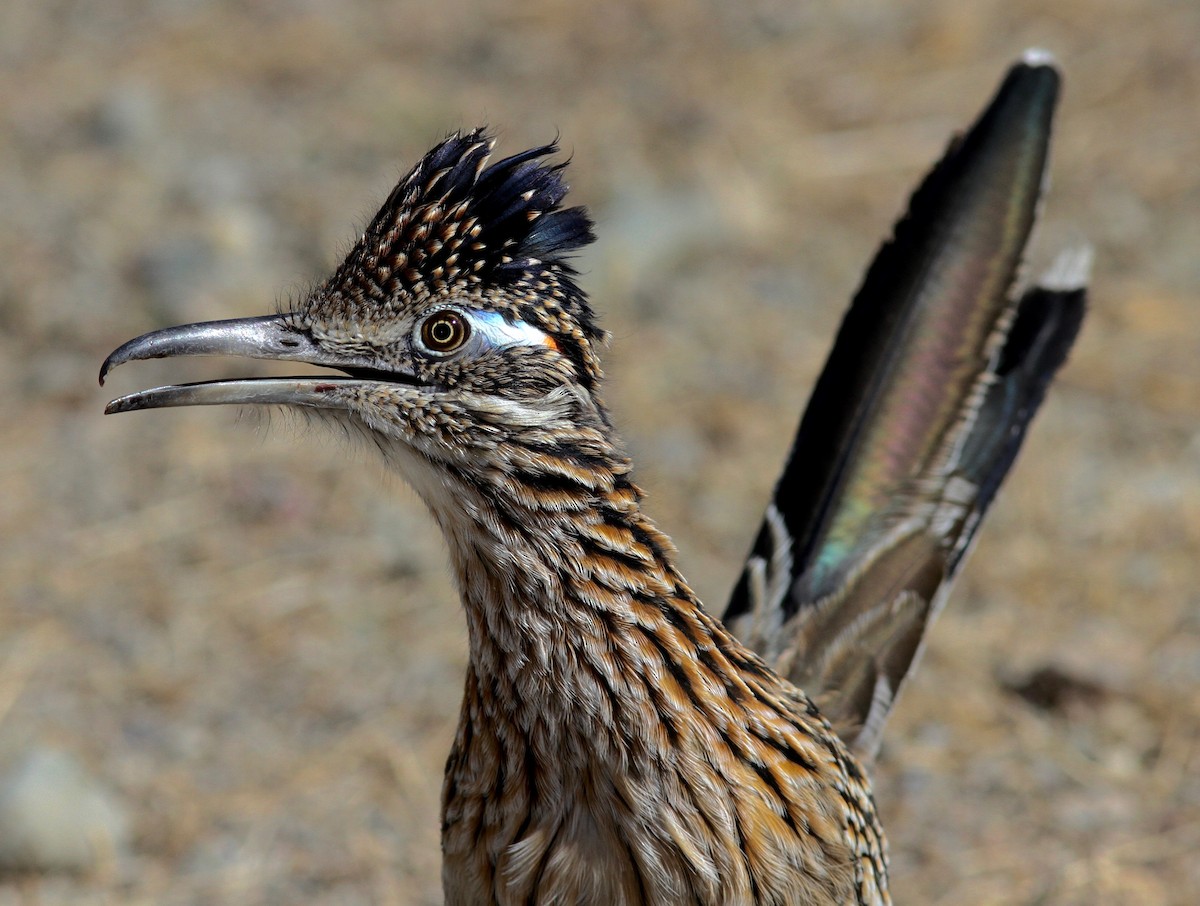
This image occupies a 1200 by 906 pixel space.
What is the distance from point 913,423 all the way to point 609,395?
0.98 meters

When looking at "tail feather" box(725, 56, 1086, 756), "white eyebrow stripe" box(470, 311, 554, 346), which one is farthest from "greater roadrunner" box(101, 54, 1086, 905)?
"tail feather" box(725, 56, 1086, 756)

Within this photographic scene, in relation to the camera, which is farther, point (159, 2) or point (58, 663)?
point (159, 2)

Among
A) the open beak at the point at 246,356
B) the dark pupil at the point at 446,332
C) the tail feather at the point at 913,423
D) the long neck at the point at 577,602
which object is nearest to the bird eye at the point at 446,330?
the dark pupil at the point at 446,332

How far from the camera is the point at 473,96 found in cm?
877

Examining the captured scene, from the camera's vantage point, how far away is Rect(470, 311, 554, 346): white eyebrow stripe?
2.85 m

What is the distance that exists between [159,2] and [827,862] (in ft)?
27.6

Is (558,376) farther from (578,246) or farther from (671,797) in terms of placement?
(671,797)

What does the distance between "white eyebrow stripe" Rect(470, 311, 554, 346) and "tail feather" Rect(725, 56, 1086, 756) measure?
1.34 m

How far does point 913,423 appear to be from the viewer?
400cm

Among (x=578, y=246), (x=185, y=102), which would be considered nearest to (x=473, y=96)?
(x=185, y=102)

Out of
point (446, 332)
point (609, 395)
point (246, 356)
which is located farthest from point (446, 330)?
point (609, 395)

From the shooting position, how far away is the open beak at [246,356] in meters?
2.82

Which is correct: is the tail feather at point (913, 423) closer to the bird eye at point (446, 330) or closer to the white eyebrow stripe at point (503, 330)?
the white eyebrow stripe at point (503, 330)

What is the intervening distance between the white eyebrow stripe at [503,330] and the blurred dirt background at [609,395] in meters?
0.44
